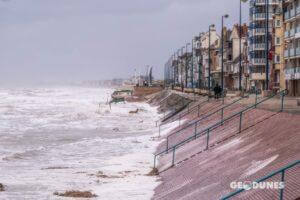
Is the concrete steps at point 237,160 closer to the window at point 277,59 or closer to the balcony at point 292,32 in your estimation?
the balcony at point 292,32

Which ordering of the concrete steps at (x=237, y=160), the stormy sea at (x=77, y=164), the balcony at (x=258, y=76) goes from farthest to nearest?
1. the balcony at (x=258, y=76)
2. the stormy sea at (x=77, y=164)
3. the concrete steps at (x=237, y=160)

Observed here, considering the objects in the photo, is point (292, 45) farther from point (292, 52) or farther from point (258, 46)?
point (258, 46)

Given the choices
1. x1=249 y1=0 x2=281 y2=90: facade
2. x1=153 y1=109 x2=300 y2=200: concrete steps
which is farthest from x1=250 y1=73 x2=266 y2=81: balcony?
x1=153 y1=109 x2=300 y2=200: concrete steps

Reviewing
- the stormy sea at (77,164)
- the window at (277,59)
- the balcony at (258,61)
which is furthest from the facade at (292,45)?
the stormy sea at (77,164)

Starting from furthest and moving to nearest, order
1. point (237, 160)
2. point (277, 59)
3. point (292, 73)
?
point (277, 59) → point (292, 73) → point (237, 160)

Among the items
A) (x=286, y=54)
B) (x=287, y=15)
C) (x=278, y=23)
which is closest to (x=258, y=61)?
(x=278, y=23)

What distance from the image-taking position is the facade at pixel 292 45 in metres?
57.1

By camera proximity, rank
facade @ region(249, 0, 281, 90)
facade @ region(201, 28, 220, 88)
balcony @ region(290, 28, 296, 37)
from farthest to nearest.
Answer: facade @ region(201, 28, 220, 88), facade @ region(249, 0, 281, 90), balcony @ region(290, 28, 296, 37)

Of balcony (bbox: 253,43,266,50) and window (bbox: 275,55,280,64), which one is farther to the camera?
balcony (bbox: 253,43,266,50)

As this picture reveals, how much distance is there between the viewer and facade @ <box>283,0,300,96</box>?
57094 mm

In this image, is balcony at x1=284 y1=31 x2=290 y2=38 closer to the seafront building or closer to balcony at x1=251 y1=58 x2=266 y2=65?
the seafront building

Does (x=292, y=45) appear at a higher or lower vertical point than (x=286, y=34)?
lower

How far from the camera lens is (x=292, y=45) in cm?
6031

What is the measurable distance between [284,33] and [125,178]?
48.6 meters
